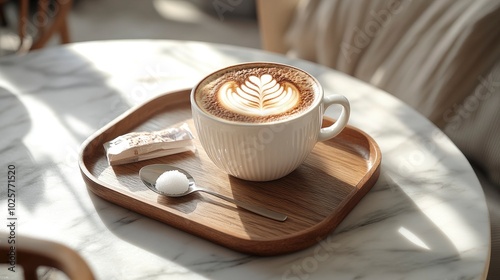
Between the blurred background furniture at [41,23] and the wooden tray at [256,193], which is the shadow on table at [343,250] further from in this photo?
the blurred background furniture at [41,23]

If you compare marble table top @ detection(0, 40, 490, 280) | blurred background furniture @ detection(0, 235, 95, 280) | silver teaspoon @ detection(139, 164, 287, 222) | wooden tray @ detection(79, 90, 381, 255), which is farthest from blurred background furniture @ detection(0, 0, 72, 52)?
blurred background furniture @ detection(0, 235, 95, 280)

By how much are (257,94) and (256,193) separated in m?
0.14

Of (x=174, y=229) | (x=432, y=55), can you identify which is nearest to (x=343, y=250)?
(x=174, y=229)

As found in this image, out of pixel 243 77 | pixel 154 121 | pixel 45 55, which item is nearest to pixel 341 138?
pixel 243 77

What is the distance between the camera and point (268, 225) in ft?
2.81

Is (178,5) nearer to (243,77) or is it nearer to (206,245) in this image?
(243,77)

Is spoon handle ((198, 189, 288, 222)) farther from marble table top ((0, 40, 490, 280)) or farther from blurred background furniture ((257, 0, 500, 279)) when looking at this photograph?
blurred background furniture ((257, 0, 500, 279))

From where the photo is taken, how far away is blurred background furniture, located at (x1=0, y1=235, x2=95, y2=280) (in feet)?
2.01

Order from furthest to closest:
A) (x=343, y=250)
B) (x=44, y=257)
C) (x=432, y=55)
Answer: (x=432, y=55) → (x=343, y=250) → (x=44, y=257)

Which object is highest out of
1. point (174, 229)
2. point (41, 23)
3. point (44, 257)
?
point (44, 257)

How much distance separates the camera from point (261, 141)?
0.86 meters

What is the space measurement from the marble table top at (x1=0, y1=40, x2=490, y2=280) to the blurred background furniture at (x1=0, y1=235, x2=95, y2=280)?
0.11 ft

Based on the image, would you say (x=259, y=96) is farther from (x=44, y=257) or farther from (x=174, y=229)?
(x=44, y=257)

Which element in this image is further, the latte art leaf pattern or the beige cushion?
the beige cushion
